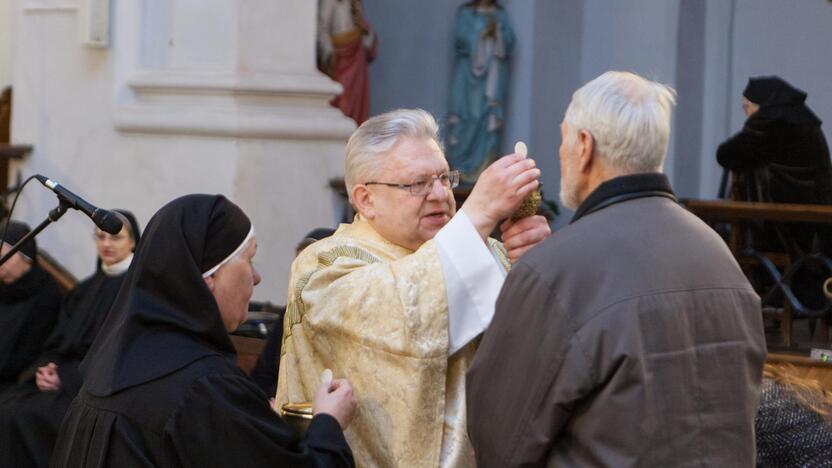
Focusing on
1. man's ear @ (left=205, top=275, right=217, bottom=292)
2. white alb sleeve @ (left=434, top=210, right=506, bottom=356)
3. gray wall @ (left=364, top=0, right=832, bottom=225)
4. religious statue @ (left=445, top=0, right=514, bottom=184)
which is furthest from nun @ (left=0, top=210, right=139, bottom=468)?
gray wall @ (left=364, top=0, right=832, bottom=225)

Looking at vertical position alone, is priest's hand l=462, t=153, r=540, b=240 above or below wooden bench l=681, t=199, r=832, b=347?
above

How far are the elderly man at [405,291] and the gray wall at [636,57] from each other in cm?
845

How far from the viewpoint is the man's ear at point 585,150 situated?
2824 millimetres

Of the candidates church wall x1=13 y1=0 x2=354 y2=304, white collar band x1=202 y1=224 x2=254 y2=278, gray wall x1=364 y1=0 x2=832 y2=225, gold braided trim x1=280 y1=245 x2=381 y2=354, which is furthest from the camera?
gray wall x1=364 y1=0 x2=832 y2=225

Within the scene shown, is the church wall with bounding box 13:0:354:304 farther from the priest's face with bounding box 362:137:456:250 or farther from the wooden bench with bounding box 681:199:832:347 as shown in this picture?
the priest's face with bounding box 362:137:456:250

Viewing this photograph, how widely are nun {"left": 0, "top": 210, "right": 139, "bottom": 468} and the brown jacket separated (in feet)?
13.2

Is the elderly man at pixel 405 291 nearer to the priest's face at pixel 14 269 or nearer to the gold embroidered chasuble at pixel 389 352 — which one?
the gold embroidered chasuble at pixel 389 352

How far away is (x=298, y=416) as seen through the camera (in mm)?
3230

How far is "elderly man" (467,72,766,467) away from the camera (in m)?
2.69

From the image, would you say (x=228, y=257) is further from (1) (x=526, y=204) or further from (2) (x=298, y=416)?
(1) (x=526, y=204)

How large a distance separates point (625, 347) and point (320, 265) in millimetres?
984

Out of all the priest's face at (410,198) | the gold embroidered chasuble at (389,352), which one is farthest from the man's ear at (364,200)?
the gold embroidered chasuble at (389,352)

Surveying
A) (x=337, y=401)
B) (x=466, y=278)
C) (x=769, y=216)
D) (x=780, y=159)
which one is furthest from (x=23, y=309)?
(x=780, y=159)

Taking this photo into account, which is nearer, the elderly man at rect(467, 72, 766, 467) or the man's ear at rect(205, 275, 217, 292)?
the elderly man at rect(467, 72, 766, 467)
